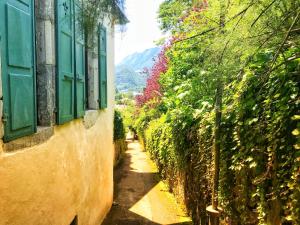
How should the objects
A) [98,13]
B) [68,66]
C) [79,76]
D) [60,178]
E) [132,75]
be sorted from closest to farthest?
[98,13]
[60,178]
[68,66]
[79,76]
[132,75]

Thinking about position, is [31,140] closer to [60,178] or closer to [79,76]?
[60,178]

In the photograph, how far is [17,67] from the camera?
346cm

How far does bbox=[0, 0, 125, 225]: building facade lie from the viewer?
3262 millimetres

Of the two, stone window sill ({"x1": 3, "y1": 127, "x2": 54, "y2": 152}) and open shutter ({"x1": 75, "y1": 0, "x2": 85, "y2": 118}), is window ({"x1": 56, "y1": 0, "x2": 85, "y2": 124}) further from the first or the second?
stone window sill ({"x1": 3, "y1": 127, "x2": 54, "y2": 152})

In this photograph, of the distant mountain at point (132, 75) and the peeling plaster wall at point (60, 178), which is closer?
the peeling plaster wall at point (60, 178)

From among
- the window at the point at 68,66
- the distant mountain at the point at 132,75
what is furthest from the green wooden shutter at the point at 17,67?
the distant mountain at the point at 132,75

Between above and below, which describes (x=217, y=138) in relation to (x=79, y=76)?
below

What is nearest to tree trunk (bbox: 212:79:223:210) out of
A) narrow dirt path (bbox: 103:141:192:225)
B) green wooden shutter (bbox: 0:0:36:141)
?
green wooden shutter (bbox: 0:0:36:141)

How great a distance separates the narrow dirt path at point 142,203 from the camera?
Answer: 863 centimetres

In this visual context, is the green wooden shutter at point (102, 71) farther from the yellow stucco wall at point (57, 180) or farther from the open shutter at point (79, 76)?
the open shutter at point (79, 76)

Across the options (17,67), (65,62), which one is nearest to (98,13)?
(17,67)

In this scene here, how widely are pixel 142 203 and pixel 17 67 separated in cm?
762

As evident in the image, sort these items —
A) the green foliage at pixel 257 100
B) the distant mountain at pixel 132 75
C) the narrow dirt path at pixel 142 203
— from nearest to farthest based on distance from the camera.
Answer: the green foliage at pixel 257 100 < the narrow dirt path at pixel 142 203 < the distant mountain at pixel 132 75

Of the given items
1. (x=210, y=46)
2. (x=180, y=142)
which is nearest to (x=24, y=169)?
(x=210, y=46)
